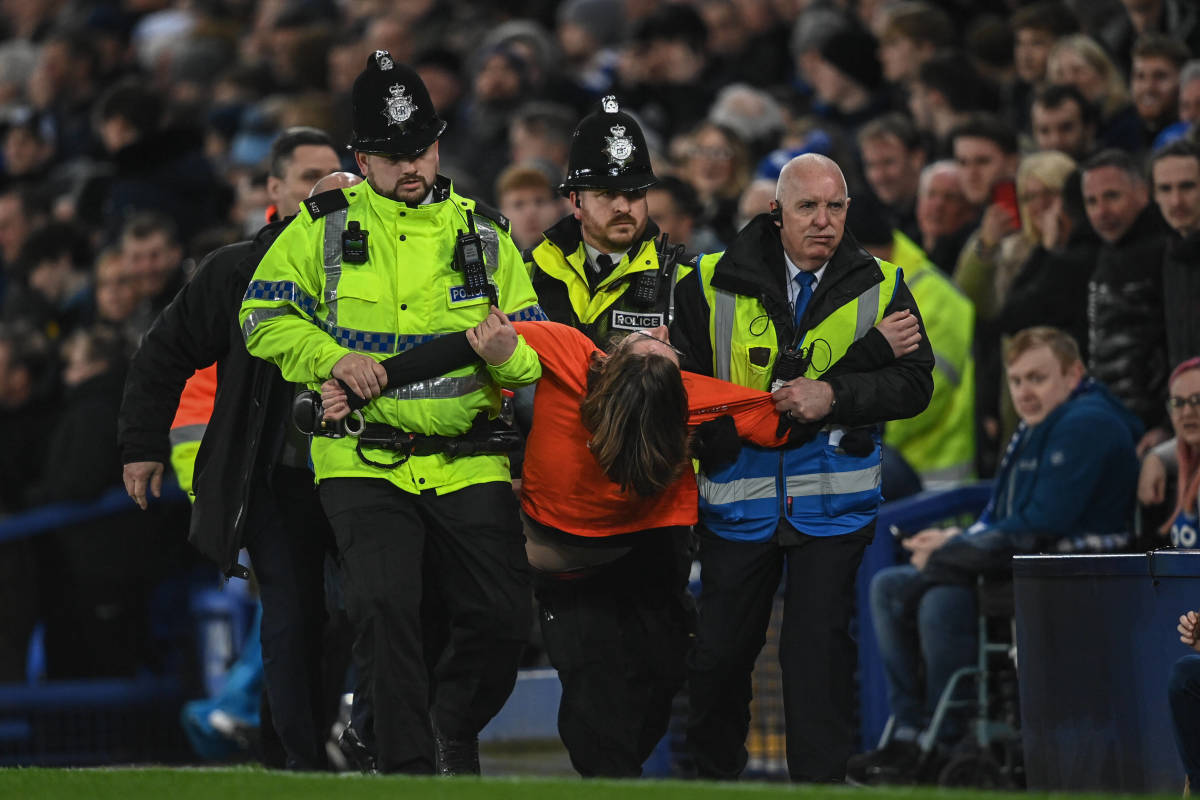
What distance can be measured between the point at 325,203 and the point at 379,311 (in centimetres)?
41

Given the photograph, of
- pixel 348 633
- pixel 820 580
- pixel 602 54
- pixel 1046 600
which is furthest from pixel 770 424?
pixel 602 54

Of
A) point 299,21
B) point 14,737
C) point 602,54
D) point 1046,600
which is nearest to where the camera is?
point 1046,600

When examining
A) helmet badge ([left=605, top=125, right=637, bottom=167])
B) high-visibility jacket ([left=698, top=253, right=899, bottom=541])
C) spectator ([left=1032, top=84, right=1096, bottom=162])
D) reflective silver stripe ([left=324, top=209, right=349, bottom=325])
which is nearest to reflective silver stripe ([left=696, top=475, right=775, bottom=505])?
high-visibility jacket ([left=698, top=253, right=899, bottom=541])

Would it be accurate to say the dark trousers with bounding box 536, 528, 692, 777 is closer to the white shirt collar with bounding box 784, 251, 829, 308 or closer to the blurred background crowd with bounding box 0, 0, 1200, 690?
the white shirt collar with bounding box 784, 251, 829, 308

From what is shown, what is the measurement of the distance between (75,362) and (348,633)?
466cm

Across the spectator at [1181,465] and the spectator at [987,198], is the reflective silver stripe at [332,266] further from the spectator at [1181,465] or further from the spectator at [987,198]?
the spectator at [987,198]

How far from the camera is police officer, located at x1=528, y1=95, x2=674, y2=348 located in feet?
24.5

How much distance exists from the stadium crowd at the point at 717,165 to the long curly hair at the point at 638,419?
118cm

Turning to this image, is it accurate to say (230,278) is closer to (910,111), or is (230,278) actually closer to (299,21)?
(910,111)

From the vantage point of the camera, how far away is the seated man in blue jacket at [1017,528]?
27.6 feet

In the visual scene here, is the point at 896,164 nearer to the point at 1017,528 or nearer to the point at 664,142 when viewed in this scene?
the point at 664,142

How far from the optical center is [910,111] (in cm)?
1249

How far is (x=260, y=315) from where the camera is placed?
675cm

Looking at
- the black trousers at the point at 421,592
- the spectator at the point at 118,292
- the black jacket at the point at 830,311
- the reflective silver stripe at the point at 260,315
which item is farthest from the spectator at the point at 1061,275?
the spectator at the point at 118,292
